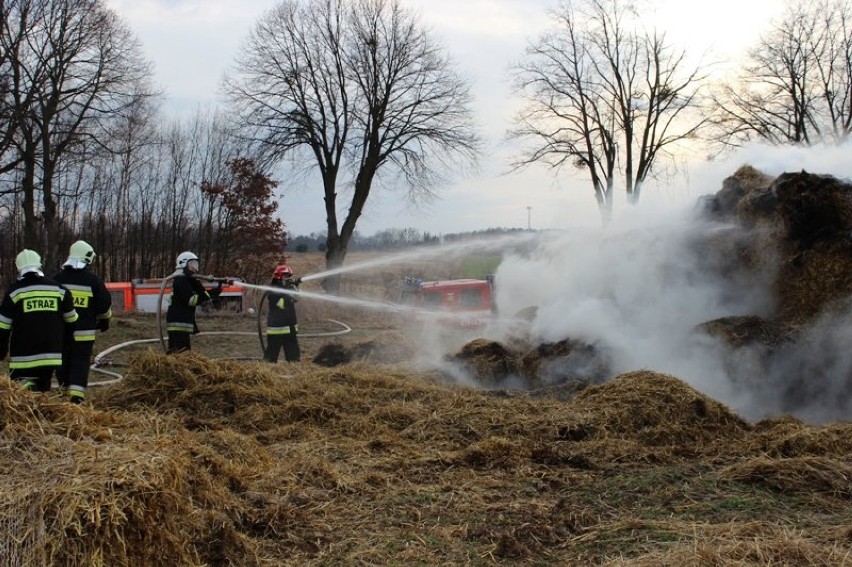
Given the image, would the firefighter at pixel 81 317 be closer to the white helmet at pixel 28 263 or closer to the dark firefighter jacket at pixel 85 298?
the dark firefighter jacket at pixel 85 298

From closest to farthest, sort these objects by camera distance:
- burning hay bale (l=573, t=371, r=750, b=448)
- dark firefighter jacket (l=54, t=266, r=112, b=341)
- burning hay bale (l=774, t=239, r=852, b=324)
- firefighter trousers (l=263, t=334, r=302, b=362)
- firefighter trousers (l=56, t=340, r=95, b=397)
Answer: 1. burning hay bale (l=573, t=371, r=750, b=448)
2. firefighter trousers (l=56, t=340, r=95, b=397)
3. dark firefighter jacket (l=54, t=266, r=112, b=341)
4. burning hay bale (l=774, t=239, r=852, b=324)
5. firefighter trousers (l=263, t=334, r=302, b=362)

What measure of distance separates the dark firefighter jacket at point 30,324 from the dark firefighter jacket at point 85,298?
622 millimetres

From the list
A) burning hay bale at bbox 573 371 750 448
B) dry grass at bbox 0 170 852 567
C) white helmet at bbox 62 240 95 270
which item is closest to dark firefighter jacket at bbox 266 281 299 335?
dry grass at bbox 0 170 852 567

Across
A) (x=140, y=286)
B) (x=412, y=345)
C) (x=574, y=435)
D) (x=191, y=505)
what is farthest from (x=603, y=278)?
(x=140, y=286)

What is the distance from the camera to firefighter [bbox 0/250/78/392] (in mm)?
6527

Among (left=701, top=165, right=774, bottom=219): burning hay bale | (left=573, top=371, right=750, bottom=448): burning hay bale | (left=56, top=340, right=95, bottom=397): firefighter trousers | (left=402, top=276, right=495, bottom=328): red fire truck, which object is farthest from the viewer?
(left=402, top=276, right=495, bottom=328): red fire truck

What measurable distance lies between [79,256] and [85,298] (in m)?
0.49

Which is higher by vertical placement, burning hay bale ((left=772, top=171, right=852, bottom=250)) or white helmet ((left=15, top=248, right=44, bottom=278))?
burning hay bale ((left=772, top=171, right=852, bottom=250))

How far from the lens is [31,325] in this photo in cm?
655

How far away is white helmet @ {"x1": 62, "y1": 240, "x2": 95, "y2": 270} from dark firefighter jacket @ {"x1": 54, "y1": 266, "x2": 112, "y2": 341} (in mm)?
55

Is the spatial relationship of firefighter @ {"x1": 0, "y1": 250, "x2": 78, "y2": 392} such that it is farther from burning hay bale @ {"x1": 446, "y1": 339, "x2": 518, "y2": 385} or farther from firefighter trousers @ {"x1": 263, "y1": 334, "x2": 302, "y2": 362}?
burning hay bale @ {"x1": 446, "y1": 339, "x2": 518, "y2": 385}

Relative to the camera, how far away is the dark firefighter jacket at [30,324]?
21.4 ft

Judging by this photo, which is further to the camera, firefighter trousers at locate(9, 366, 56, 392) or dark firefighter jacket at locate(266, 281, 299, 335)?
dark firefighter jacket at locate(266, 281, 299, 335)

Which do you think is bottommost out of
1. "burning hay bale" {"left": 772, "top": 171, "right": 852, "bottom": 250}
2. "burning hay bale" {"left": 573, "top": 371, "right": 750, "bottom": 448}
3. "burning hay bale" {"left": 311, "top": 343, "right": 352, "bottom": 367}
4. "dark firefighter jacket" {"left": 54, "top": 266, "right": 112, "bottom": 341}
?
"burning hay bale" {"left": 311, "top": 343, "right": 352, "bottom": 367}
